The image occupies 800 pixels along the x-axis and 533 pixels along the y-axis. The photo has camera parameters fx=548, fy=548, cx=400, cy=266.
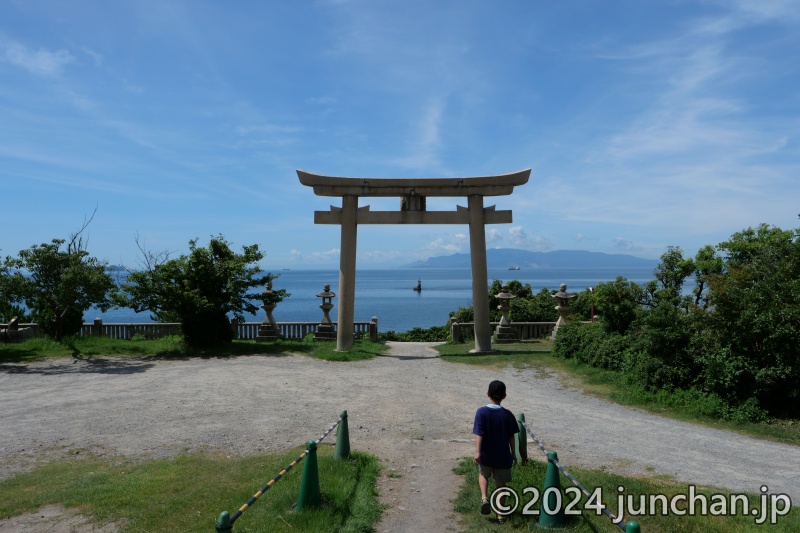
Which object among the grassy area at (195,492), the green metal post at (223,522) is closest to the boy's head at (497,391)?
the grassy area at (195,492)

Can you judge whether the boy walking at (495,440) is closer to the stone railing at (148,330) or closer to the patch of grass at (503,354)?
the patch of grass at (503,354)

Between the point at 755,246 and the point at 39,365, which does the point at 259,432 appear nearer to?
the point at 39,365

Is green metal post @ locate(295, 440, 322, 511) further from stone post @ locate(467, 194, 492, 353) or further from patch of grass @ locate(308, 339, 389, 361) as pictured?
stone post @ locate(467, 194, 492, 353)

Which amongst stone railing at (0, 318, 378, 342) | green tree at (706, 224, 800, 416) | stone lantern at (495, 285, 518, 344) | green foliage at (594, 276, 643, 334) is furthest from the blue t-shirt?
stone lantern at (495, 285, 518, 344)

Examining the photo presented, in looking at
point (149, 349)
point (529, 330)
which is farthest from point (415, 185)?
point (149, 349)

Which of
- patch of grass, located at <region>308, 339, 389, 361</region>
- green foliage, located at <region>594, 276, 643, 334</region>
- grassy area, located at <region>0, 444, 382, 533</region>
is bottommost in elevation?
grassy area, located at <region>0, 444, 382, 533</region>

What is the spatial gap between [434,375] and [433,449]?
24.4 feet

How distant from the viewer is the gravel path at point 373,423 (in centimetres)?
750

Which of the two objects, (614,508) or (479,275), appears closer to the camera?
(614,508)

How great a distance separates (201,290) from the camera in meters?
19.2

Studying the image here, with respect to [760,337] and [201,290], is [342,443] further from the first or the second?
[201,290]

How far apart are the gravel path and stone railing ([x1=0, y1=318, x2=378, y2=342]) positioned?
17.9 feet

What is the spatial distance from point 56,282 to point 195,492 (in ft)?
48.7

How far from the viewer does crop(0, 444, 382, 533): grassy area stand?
216 inches
